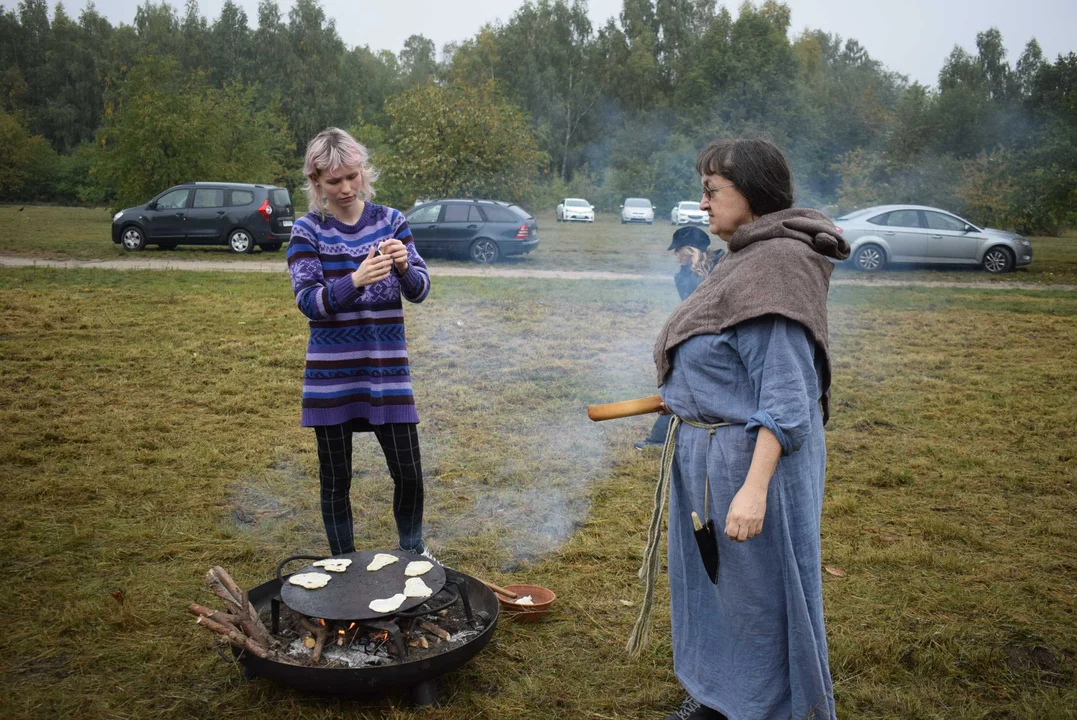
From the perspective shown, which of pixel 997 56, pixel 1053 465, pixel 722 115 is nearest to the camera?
pixel 1053 465

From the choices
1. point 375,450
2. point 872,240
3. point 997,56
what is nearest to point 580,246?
point 872,240

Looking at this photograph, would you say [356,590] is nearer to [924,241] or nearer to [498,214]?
[498,214]

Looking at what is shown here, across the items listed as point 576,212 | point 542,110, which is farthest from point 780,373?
point 542,110

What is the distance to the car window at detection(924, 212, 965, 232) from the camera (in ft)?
52.2

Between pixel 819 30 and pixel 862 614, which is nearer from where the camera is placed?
pixel 862 614

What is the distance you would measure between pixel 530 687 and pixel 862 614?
1.37 meters

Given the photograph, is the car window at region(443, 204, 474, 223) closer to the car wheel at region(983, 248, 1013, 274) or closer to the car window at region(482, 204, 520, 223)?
the car window at region(482, 204, 520, 223)

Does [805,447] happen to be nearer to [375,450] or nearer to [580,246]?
[375,450]

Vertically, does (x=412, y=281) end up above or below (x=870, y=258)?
above

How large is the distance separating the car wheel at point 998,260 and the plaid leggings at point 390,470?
15657mm

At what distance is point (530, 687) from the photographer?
9.25ft

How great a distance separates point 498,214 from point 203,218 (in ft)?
18.5

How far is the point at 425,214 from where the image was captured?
1625 centimetres

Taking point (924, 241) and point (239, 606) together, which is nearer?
point (239, 606)
